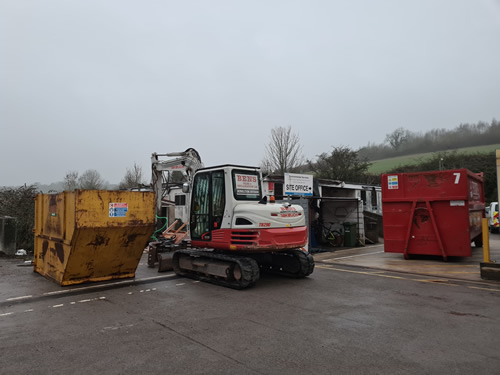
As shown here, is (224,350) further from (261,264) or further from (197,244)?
(261,264)

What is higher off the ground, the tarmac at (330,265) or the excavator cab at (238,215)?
the excavator cab at (238,215)

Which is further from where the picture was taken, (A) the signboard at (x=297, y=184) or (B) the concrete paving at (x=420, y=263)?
(A) the signboard at (x=297, y=184)

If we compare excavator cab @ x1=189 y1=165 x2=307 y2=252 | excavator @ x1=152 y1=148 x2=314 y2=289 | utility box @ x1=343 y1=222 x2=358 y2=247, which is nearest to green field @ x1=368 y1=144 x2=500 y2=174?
utility box @ x1=343 y1=222 x2=358 y2=247

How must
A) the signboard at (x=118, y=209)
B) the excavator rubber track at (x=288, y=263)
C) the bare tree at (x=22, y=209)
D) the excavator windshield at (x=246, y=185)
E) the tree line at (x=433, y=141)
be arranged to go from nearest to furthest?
the signboard at (x=118, y=209) → the excavator windshield at (x=246, y=185) → the excavator rubber track at (x=288, y=263) → the bare tree at (x=22, y=209) → the tree line at (x=433, y=141)

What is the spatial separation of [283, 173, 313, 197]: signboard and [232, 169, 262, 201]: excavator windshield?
17.3ft

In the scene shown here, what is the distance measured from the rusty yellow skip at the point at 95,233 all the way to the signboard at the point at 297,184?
6748mm

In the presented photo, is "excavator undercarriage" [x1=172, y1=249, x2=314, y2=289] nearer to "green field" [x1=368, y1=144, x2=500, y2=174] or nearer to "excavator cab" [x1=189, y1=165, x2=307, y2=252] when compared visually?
"excavator cab" [x1=189, y1=165, x2=307, y2=252]

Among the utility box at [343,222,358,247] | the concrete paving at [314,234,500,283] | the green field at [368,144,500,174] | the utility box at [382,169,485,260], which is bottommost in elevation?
the concrete paving at [314,234,500,283]

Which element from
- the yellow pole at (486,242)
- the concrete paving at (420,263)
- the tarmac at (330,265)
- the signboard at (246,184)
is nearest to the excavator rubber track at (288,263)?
the signboard at (246,184)

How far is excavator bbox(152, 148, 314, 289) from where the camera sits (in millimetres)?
7809

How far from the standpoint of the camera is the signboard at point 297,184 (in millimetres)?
14148

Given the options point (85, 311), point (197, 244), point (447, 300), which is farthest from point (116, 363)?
point (447, 300)

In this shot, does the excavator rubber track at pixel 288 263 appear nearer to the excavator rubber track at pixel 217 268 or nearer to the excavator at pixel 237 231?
the excavator at pixel 237 231

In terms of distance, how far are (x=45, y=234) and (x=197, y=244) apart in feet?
13.0
